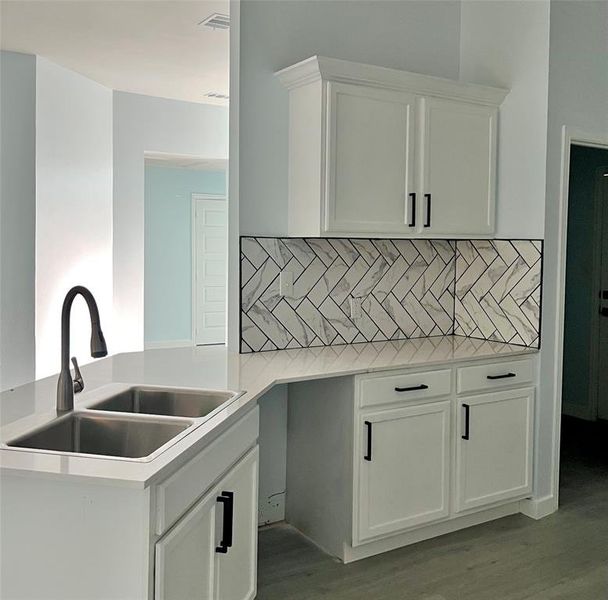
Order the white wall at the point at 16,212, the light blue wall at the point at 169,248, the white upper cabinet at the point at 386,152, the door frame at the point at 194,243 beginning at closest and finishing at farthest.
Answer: the white upper cabinet at the point at 386,152
the white wall at the point at 16,212
the light blue wall at the point at 169,248
the door frame at the point at 194,243

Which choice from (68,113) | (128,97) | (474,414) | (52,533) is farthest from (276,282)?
(128,97)

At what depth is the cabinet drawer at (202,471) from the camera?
167 cm

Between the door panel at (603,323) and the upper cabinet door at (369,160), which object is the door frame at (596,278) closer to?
the door panel at (603,323)

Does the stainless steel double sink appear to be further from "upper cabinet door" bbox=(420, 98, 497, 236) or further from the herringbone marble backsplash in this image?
"upper cabinet door" bbox=(420, 98, 497, 236)

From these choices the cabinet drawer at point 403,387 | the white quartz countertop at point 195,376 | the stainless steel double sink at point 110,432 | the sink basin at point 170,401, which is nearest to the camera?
the white quartz countertop at point 195,376

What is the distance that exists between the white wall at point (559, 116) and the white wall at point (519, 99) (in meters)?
0.04

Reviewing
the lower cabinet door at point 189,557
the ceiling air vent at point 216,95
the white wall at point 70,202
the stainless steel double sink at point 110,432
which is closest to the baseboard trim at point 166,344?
the white wall at point 70,202

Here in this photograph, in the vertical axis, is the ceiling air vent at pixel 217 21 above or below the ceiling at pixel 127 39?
below

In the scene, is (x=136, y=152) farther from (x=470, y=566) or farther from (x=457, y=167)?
(x=470, y=566)

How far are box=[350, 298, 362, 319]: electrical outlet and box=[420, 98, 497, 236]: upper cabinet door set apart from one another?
0.52 meters

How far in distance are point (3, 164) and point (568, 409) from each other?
486 centimetres

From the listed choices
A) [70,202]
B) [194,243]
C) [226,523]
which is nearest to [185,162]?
[194,243]

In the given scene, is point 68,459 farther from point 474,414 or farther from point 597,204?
point 597,204

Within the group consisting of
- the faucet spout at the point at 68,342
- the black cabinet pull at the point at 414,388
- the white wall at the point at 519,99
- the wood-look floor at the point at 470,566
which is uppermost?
the white wall at the point at 519,99
